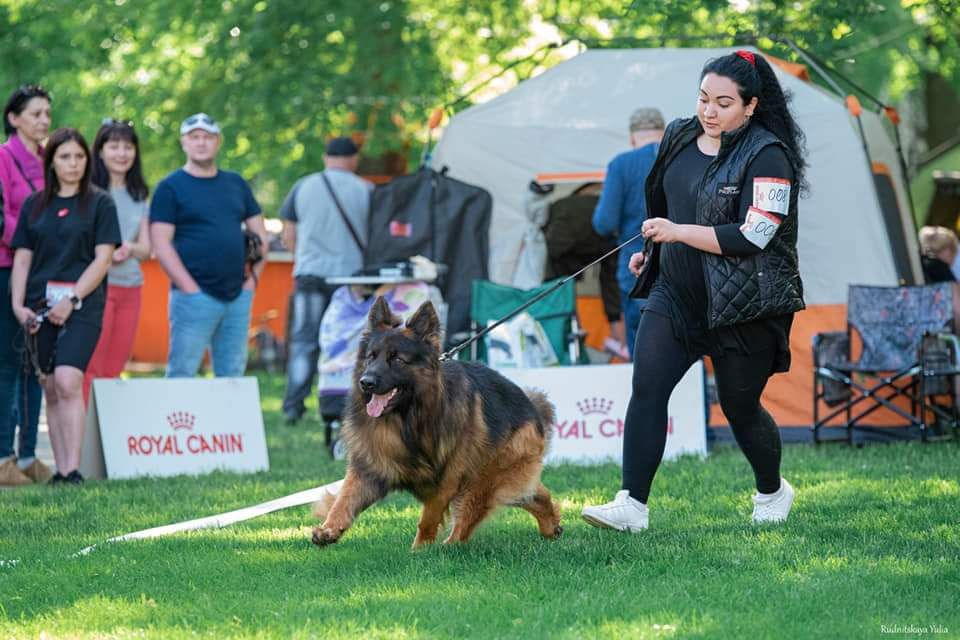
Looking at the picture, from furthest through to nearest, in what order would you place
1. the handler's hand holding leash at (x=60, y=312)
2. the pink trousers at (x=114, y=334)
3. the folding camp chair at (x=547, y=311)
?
1. the folding camp chair at (x=547, y=311)
2. the pink trousers at (x=114, y=334)
3. the handler's hand holding leash at (x=60, y=312)

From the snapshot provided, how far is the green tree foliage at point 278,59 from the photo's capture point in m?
16.9

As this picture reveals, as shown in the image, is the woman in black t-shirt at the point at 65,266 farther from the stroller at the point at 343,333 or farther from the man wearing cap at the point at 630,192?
the man wearing cap at the point at 630,192

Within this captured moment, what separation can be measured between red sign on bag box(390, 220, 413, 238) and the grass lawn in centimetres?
390

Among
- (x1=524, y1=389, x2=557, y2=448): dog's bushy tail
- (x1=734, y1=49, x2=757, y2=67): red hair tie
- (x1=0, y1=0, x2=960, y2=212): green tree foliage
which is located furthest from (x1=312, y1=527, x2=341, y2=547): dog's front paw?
(x1=0, y1=0, x2=960, y2=212): green tree foliage

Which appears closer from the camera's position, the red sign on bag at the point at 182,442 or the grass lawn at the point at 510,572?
the grass lawn at the point at 510,572

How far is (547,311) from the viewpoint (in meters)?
10.7

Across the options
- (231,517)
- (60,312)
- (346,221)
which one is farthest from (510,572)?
(346,221)

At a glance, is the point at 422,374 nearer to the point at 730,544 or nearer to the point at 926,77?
the point at 730,544

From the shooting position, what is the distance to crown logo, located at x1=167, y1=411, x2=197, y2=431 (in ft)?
29.5

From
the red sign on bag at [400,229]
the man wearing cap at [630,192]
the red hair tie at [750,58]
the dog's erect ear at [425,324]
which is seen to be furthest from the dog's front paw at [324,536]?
the red sign on bag at [400,229]

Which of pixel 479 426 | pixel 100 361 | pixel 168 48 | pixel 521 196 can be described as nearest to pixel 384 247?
pixel 521 196

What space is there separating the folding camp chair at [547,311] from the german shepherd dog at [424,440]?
455cm

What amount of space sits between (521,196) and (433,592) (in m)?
7.04

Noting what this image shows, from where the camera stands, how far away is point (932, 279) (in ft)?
39.6
